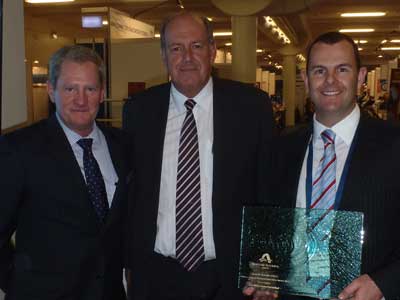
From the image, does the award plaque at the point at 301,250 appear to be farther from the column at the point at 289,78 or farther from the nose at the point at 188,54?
the column at the point at 289,78

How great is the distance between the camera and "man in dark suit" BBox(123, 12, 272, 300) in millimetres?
2297

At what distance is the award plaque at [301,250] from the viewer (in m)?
Answer: 1.71

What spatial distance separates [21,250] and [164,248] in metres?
0.66

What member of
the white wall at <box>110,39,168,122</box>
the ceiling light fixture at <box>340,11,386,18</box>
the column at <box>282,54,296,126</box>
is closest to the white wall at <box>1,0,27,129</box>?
the white wall at <box>110,39,168,122</box>

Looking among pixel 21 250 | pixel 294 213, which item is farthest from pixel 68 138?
pixel 294 213

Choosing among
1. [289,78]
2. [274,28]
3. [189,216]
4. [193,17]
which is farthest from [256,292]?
[289,78]

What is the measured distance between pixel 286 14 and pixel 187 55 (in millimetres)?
9406

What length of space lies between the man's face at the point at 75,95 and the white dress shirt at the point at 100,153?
0.10 ft

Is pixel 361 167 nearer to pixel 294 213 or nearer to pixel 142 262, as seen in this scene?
pixel 294 213

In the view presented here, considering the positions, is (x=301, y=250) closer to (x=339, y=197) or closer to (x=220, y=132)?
(x=339, y=197)

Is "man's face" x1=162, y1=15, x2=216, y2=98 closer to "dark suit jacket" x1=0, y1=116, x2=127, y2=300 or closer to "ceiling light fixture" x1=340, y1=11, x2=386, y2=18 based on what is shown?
"dark suit jacket" x1=0, y1=116, x2=127, y2=300

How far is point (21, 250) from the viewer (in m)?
1.96

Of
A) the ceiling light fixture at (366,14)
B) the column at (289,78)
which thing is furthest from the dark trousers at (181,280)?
the column at (289,78)

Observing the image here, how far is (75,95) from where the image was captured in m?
2.04
